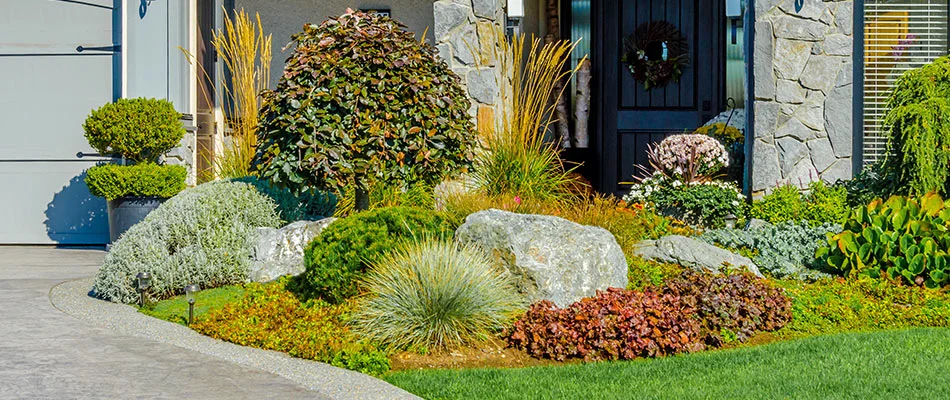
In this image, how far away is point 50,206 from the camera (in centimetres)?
1055

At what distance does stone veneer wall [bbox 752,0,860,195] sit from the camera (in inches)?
372

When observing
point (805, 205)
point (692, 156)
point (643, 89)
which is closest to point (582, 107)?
point (643, 89)

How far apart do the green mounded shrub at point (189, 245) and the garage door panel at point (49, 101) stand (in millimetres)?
3292

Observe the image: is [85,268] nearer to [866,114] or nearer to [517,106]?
[517,106]

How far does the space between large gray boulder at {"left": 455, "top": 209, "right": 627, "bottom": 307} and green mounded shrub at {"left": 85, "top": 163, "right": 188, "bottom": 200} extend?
4.18 m

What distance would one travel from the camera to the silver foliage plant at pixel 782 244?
7551mm

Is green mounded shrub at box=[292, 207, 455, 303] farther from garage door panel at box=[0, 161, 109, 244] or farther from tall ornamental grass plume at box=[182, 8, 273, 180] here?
garage door panel at box=[0, 161, 109, 244]

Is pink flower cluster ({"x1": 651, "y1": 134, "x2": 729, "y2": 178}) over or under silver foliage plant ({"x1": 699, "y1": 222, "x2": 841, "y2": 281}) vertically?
over

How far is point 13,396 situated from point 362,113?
352cm

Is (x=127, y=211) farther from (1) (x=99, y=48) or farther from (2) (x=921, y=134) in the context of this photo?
(2) (x=921, y=134)

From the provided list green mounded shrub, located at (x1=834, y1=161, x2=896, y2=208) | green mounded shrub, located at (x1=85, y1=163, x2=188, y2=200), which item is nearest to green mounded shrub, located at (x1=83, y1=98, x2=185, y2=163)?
green mounded shrub, located at (x1=85, y1=163, x2=188, y2=200)

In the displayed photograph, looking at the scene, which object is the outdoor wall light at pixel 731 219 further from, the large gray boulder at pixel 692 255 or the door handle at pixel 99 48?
the door handle at pixel 99 48

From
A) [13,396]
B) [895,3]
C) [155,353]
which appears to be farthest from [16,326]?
[895,3]

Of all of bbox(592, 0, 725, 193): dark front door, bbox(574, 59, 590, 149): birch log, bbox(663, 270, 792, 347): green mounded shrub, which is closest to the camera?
bbox(663, 270, 792, 347): green mounded shrub
